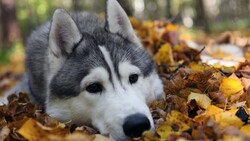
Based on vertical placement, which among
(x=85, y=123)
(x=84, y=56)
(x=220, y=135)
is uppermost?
(x=84, y=56)

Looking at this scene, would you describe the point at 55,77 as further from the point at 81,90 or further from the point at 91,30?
the point at 91,30

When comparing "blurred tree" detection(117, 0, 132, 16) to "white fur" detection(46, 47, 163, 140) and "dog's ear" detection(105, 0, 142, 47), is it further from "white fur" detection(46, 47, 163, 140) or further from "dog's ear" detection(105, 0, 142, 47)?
"white fur" detection(46, 47, 163, 140)

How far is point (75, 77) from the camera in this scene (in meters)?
3.46

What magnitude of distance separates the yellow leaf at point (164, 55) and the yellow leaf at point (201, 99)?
180 centimetres

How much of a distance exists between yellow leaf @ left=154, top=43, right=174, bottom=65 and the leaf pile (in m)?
0.32

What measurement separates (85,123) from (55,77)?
53cm

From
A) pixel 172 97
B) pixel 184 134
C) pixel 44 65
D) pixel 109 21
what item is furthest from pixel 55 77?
pixel 184 134

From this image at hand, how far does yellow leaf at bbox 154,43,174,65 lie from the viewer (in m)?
5.22

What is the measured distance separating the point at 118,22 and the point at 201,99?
120cm

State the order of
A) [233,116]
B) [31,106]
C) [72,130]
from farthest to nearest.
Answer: [31,106] → [72,130] → [233,116]

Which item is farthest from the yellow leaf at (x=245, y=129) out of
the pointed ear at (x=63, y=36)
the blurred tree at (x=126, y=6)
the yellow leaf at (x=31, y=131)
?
the blurred tree at (x=126, y=6)

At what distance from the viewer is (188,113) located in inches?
131

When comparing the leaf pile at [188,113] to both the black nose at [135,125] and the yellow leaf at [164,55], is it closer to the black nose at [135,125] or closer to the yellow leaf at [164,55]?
the black nose at [135,125]

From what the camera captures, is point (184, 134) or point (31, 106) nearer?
point (184, 134)
